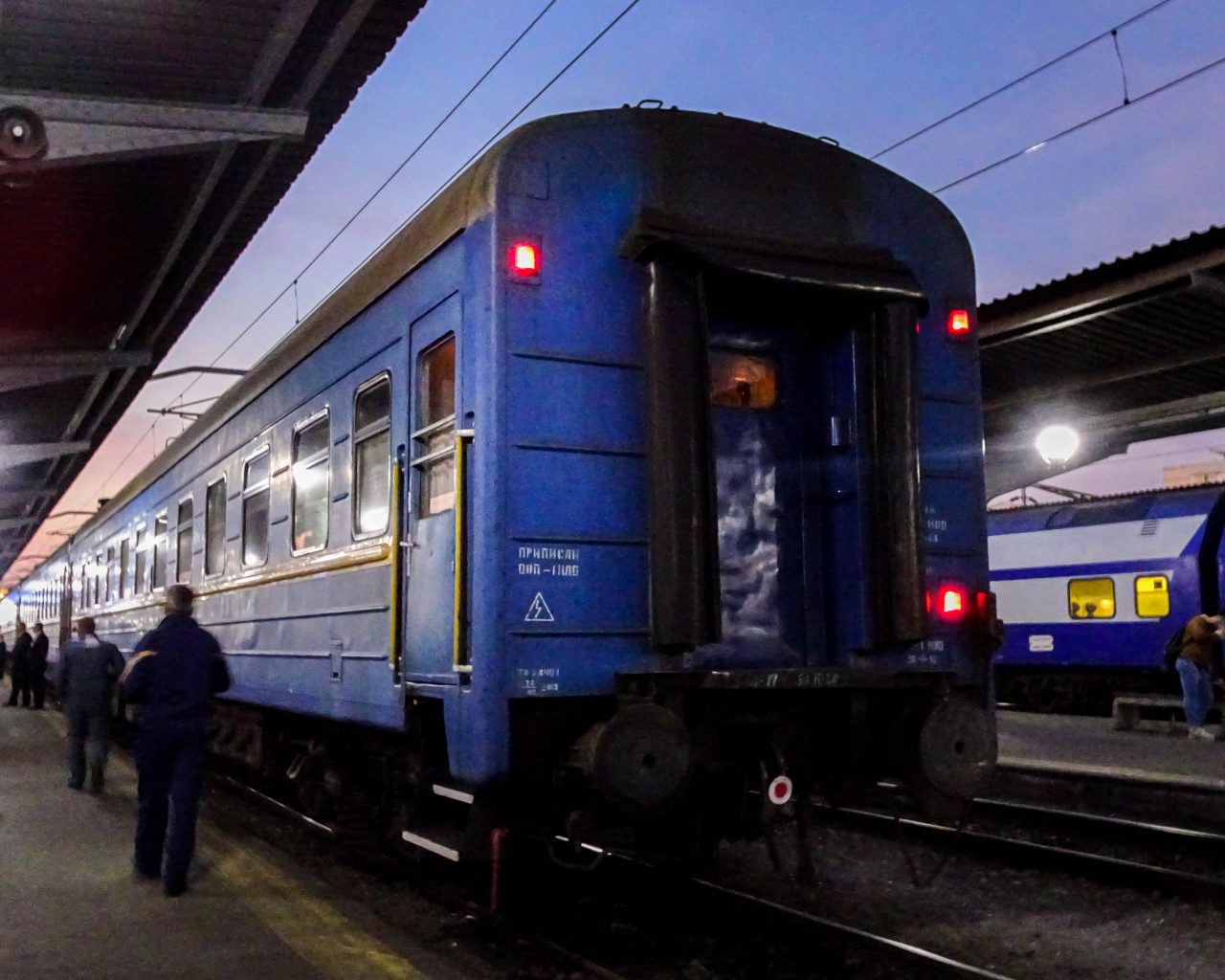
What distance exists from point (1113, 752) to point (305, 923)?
9.78m

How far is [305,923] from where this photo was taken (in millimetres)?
6066

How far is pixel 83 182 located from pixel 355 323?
6863 millimetres

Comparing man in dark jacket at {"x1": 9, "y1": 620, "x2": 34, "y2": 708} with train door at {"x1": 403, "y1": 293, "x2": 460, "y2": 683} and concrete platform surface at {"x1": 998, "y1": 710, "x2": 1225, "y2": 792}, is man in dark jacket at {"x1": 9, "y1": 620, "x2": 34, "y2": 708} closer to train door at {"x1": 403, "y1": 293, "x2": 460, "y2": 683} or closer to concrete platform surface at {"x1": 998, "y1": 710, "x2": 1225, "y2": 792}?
concrete platform surface at {"x1": 998, "y1": 710, "x2": 1225, "y2": 792}

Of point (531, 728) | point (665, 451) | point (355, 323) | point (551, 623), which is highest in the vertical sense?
point (355, 323)

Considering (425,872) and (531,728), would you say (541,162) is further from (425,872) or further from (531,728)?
(425,872)

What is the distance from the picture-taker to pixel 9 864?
303 inches

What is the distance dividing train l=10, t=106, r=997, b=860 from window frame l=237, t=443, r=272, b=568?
1.93 metres

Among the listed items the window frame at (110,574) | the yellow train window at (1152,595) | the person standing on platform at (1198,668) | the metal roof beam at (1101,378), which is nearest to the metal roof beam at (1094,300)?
the metal roof beam at (1101,378)

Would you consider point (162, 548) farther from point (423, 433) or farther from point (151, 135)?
point (423, 433)

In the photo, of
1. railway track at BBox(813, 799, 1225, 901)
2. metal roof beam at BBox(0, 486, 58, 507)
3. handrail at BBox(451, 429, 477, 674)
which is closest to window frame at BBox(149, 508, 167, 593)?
railway track at BBox(813, 799, 1225, 901)

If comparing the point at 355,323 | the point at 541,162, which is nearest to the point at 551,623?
the point at 541,162

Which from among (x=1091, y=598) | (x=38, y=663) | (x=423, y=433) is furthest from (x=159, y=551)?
(x=1091, y=598)

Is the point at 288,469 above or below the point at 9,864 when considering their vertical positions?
above

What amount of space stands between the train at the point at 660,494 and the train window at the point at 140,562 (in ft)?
30.1
